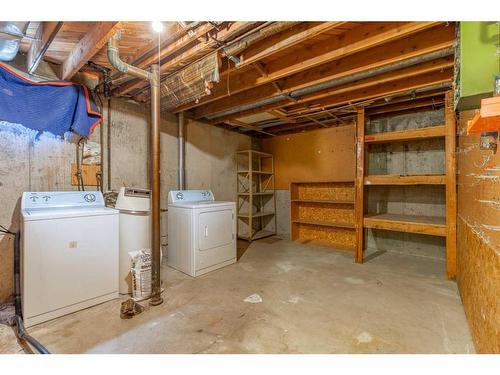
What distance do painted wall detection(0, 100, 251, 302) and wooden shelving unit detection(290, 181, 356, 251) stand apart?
4.40 feet

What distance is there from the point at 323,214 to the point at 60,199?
13.1 feet

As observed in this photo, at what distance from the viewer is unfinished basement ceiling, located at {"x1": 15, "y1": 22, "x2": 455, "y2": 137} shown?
185cm

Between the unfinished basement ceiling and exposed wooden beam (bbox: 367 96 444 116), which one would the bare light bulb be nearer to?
the unfinished basement ceiling

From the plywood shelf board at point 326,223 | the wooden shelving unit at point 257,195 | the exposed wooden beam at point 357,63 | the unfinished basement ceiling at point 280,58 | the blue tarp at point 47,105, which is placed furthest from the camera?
the wooden shelving unit at point 257,195

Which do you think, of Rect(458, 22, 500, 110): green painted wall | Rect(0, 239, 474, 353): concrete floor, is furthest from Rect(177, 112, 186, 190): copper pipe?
Rect(458, 22, 500, 110): green painted wall

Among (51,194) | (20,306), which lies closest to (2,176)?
(51,194)

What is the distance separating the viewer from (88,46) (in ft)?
6.44

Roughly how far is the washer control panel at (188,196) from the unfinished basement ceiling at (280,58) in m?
1.16

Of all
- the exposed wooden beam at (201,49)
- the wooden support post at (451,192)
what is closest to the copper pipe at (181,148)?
the exposed wooden beam at (201,49)

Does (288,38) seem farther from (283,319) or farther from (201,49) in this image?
(283,319)

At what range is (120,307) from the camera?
2164 mm

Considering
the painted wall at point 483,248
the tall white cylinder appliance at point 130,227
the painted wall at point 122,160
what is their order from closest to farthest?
the painted wall at point 483,248 < the painted wall at point 122,160 < the tall white cylinder appliance at point 130,227

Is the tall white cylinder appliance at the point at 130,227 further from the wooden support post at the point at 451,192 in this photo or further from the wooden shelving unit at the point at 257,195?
the wooden support post at the point at 451,192

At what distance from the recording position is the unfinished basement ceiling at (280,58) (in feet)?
6.08
